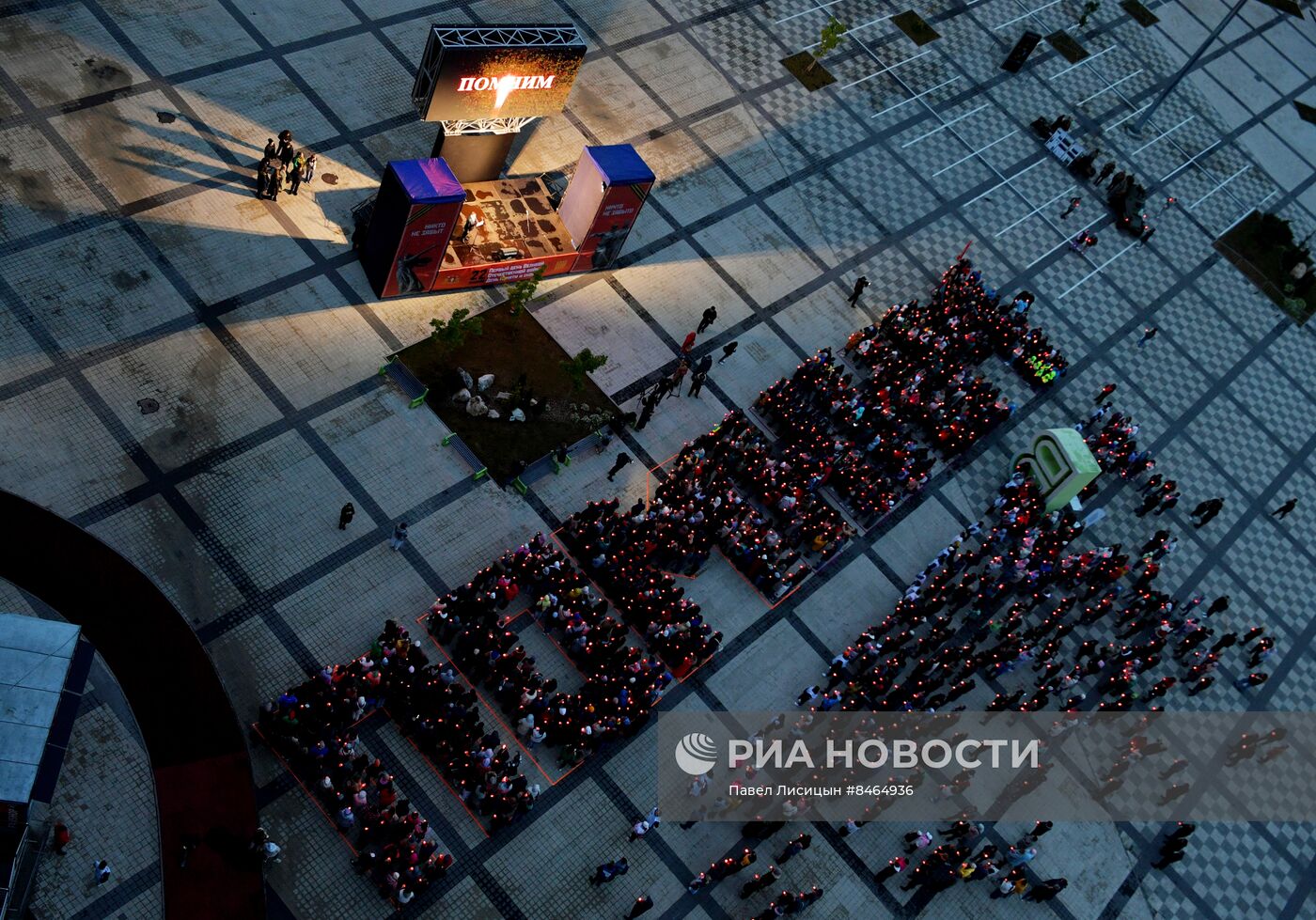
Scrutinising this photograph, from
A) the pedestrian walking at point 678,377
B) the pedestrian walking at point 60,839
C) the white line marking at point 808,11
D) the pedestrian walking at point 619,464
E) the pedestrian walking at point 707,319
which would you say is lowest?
the pedestrian walking at point 60,839

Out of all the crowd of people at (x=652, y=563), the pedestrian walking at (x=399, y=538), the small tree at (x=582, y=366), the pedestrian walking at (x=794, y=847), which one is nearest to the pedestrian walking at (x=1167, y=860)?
the pedestrian walking at (x=794, y=847)

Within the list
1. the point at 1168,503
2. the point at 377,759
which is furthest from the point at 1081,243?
the point at 377,759

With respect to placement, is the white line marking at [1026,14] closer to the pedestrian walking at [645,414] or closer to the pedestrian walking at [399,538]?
the pedestrian walking at [645,414]

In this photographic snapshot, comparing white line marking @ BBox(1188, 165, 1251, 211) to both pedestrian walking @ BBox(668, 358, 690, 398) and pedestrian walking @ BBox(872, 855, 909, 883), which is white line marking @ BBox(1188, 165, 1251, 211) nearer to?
pedestrian walking @ BBox(668, 358, 690, 398)

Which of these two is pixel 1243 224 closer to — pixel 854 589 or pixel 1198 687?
pixel 1198 687

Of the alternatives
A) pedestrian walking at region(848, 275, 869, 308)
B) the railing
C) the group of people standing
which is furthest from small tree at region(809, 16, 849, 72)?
the railing
